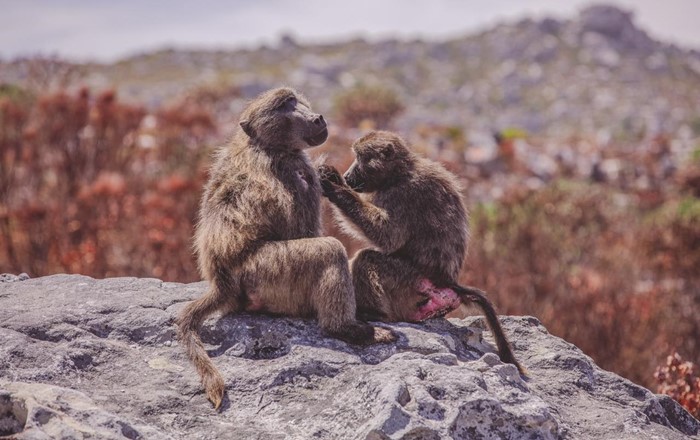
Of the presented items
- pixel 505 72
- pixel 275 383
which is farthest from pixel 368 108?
pixel 505 72

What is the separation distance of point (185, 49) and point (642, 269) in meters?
71.7

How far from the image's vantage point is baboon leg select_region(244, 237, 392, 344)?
11.2 ft

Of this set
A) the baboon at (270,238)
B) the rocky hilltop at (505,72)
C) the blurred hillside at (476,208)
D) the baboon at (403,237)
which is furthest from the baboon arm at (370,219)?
the rocky hilltop at (505,72)

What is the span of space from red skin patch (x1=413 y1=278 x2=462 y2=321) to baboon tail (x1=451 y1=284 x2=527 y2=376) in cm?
5

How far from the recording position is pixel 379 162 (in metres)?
4.36

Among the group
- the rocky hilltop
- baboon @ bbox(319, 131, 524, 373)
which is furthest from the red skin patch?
the rocky hilltop

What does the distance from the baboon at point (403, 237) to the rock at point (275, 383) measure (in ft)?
0.81

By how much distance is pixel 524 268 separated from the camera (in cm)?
937

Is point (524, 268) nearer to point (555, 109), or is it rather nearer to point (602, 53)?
point (555, 109)

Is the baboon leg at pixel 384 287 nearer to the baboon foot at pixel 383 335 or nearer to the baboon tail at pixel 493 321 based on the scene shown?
the baboon tail at pixel 493 321

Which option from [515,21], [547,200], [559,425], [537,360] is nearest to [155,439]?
[559,425]

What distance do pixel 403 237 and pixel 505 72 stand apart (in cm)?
6927

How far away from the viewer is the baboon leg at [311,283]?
3.43 m

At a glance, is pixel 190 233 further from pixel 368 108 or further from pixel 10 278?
pixel 368 108
